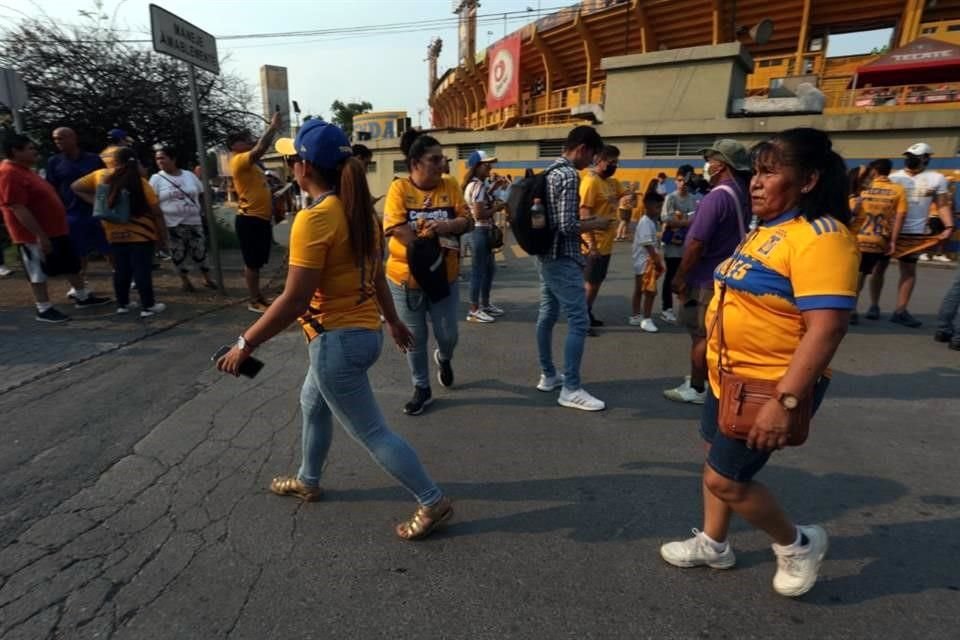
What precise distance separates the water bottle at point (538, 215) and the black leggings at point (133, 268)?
4.49 m

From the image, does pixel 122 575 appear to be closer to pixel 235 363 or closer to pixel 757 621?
pixel 235 363

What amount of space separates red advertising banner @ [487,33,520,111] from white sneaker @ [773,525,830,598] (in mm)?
29881

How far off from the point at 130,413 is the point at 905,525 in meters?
4.79

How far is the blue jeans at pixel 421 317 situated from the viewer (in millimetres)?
3785

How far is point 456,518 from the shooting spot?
105 inches

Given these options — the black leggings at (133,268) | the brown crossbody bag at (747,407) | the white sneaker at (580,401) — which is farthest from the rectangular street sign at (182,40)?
the brown crossbody bag at (747,407)

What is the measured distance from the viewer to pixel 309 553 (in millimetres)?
2400

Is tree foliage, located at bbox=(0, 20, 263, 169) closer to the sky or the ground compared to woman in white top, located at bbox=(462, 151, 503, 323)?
closer to the sky

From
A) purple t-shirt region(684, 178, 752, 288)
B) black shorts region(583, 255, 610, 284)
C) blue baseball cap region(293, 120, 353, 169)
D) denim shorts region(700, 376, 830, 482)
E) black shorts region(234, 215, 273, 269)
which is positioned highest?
blue baseball cap region(293, 120, 353, 169)

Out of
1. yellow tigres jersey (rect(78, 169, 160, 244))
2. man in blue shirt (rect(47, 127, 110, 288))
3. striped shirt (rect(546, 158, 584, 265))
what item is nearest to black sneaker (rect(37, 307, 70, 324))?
yellow tigres jersey (rect(78, 169, 160, 244))

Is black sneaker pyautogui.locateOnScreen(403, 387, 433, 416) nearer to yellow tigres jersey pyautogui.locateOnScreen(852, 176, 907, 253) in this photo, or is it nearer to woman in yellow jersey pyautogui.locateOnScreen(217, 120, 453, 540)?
woman in yellow jersey pyautogui.locateOnScreen(217, 120, 453, 540)

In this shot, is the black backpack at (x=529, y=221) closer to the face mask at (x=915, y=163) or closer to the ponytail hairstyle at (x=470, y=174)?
the ponytail hairstyle at (x=470, y=174)

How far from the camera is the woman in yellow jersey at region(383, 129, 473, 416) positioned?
145 inches

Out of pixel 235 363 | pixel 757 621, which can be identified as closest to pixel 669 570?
pixel 757 621
